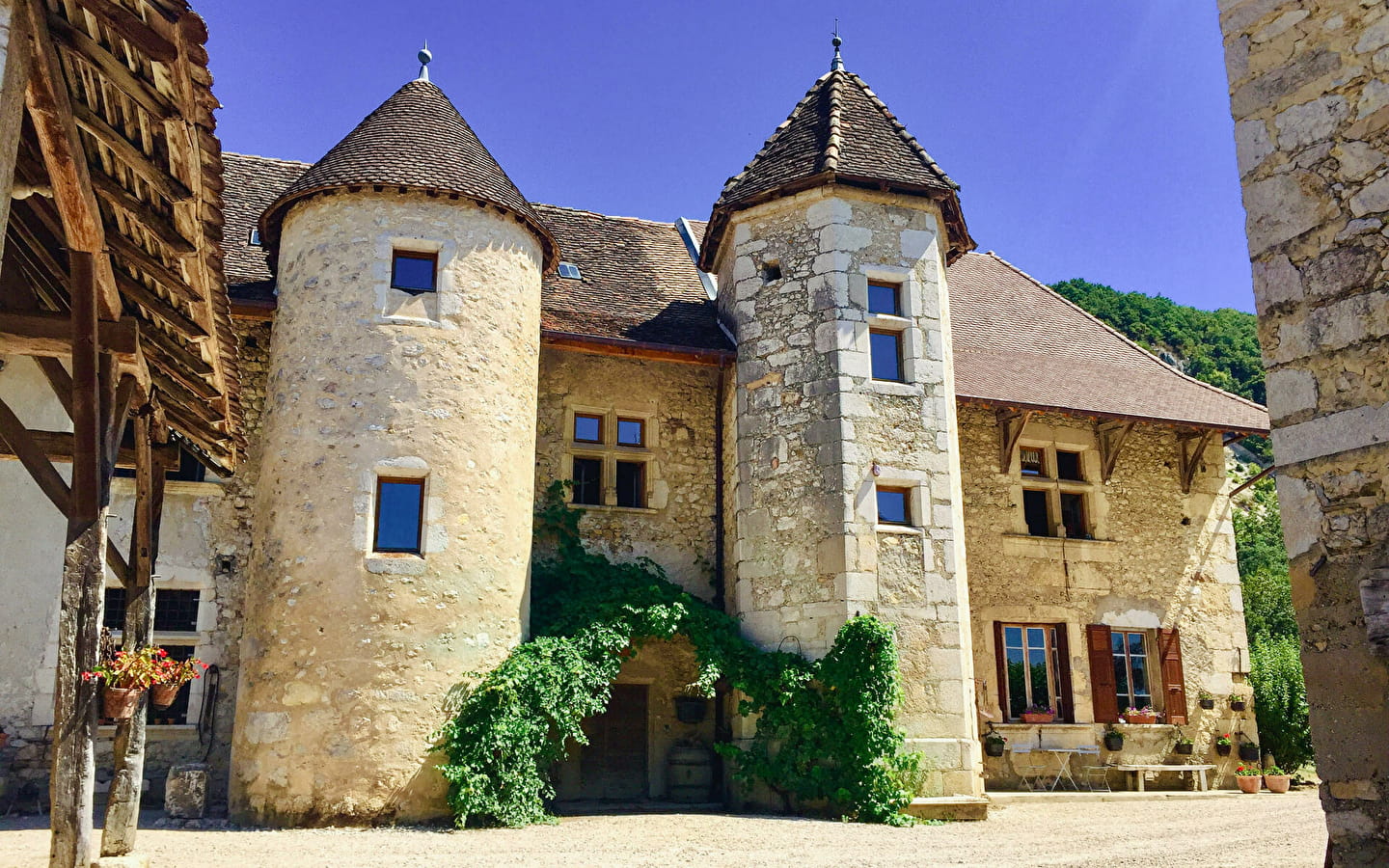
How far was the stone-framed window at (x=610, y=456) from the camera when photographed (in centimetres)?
1220

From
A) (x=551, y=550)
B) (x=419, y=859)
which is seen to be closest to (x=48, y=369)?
(x=419, y=859)

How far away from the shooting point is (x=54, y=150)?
4414mm

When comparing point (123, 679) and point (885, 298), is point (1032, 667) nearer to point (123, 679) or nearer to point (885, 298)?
point (885, 298)

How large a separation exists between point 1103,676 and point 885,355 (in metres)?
4.86

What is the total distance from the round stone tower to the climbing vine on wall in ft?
1.22

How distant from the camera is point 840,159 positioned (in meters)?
11.7

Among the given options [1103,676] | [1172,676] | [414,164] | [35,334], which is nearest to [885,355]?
[1103,676]

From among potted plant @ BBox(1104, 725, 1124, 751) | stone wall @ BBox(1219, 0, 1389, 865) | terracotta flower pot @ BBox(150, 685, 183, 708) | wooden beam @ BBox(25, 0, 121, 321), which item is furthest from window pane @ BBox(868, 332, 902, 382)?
wooden beam @ BBox(25, 0, 121, 321)

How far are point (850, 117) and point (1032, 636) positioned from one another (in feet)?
20.7

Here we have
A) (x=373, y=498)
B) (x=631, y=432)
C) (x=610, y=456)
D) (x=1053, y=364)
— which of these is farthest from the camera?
(x=1053, y=364)

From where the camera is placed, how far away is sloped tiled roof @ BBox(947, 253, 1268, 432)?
13.4 m

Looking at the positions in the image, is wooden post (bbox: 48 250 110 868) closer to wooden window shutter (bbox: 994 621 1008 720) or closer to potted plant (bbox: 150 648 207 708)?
potted plant (bbox: 150 648 207 708)

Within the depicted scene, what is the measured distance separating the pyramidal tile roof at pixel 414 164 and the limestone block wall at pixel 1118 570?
19.7 feet

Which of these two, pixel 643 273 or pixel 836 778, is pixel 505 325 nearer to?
pixel 643 273
